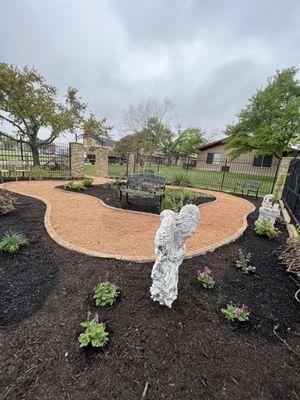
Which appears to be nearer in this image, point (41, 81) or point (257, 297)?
point (257, 297)

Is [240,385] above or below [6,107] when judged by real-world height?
below

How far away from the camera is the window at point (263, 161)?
19031 mm

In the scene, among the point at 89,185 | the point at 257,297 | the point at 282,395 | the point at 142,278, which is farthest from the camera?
the point at 89,185

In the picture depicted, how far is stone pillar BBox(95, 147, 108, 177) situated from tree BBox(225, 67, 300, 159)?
1232 cm

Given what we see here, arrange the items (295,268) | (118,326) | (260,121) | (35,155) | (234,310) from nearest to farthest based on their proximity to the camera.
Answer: (118,326)
(234,310)
(295,268)
(35,155)
(260,121)

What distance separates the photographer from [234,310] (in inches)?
70.6

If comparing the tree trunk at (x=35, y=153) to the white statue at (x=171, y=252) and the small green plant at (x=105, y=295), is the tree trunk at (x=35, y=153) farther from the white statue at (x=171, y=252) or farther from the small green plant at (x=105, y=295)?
the white statue at (x=171, y=252)

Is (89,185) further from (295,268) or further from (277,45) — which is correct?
(277,45)

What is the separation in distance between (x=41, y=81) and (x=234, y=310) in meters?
16.9

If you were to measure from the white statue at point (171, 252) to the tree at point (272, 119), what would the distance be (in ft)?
55.8

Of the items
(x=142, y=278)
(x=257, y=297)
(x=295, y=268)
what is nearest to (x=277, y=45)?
(x=295, y=268)

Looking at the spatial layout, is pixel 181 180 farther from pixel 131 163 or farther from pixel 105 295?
pixel 105 295

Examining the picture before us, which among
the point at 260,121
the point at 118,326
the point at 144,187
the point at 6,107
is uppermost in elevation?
the point at 260,121

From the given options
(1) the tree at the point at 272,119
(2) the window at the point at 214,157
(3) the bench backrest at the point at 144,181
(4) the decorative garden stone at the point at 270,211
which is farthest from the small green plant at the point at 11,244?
(2) the window at the point at 214,157
